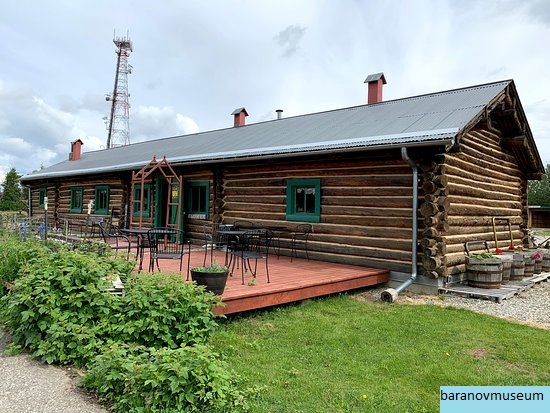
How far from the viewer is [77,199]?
17.6 meters

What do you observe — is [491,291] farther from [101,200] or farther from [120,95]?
[120,95]

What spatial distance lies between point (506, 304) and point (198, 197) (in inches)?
329

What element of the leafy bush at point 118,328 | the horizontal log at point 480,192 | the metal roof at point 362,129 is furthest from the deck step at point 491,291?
the leafy bush at point 118,328

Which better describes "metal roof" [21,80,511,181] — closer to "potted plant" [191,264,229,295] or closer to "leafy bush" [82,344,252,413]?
"potted plant" [191,264,229,295]

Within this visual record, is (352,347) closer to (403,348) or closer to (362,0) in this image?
(403,348)

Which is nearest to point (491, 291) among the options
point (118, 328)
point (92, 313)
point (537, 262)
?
point (537, 262)

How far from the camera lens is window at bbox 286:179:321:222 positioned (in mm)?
9281

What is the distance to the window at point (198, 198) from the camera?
12102 millimetres

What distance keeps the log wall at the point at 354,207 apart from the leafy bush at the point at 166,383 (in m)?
5.36

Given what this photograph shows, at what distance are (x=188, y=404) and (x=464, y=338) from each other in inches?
140

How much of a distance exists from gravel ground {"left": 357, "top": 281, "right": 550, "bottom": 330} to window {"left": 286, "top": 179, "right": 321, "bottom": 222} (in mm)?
2306

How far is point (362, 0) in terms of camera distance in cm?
1099

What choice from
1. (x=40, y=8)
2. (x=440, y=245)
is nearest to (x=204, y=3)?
(x=40, y=8)

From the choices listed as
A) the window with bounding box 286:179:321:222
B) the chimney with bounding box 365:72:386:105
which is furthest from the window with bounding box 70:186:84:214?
the chimney with bounding box 365:72:386:105
